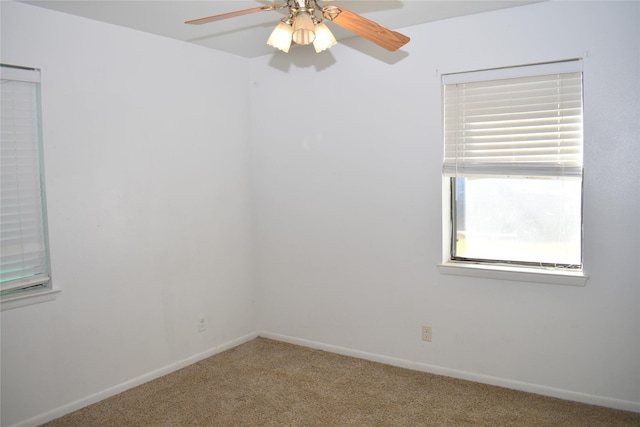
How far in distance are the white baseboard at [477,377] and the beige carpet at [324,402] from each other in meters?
0.05

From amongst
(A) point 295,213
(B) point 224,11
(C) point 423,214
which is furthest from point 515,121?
(B) point 224,11

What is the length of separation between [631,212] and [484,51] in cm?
129

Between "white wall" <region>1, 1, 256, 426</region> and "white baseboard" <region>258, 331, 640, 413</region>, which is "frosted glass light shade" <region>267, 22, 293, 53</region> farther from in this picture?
"white baseboard" <region>258, 331, 640, 413</region>

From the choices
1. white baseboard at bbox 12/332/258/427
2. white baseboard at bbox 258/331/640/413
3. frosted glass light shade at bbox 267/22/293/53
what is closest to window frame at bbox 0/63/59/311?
white baseboard at bbox 12/332/258/427

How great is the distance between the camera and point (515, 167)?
10.5 feet

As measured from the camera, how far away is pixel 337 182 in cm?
387

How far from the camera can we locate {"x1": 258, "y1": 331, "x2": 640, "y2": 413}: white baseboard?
9.76 feet

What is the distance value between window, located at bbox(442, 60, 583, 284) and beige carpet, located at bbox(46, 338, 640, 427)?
2.73 ft

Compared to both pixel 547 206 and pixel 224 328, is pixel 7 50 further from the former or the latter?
pixel 547 206

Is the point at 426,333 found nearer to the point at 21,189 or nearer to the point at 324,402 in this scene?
the point at 324,402


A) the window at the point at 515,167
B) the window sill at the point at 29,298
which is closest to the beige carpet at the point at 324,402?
the window sill at the point at 29,298

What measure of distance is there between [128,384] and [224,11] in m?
2.48

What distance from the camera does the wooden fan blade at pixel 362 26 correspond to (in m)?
2.20

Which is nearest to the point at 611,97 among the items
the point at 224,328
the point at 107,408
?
the point at 224,328
